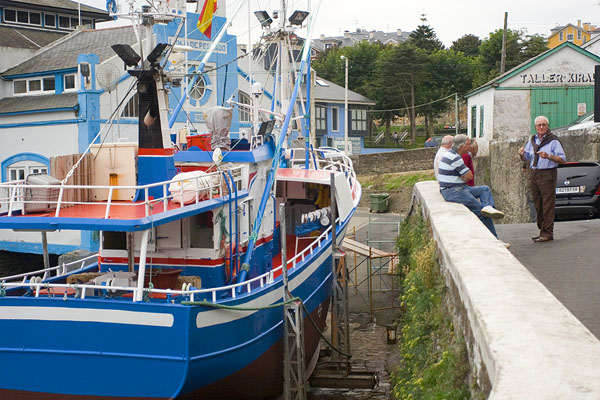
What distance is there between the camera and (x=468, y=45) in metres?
77.8

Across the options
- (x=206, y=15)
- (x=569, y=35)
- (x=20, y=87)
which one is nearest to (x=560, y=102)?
(x=206, y=15)

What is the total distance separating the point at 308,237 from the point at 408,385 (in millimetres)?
7901

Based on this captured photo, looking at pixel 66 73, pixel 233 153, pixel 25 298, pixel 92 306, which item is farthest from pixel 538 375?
pixel 66 73

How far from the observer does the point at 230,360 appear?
11.0m

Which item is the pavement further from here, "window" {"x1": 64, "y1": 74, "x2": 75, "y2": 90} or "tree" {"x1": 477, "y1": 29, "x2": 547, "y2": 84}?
"tree" {"x1": 477, "y1": 29, "x2": 547, "y2": 84}

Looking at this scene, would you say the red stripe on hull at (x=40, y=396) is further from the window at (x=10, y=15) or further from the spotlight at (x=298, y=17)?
the window at (x=10, y=15)

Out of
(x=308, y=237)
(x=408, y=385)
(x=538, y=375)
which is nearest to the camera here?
(x=538, y=375)

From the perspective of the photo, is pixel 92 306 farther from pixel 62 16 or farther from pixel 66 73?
pixel 62 16

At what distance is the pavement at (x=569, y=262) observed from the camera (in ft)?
25.5

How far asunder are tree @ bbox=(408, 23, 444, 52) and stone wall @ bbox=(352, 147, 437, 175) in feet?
84.0

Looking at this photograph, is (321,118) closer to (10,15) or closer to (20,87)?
(10,15)

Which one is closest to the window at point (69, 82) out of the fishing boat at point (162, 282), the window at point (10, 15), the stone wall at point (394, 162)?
the window at point (10, 15)

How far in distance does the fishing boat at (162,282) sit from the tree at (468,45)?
65782 millimetres

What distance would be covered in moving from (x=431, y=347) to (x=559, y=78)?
24.2 m
